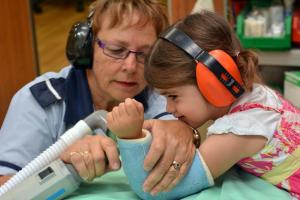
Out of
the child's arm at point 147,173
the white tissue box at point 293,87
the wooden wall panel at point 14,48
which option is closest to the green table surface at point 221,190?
the child's arm at point 147,173

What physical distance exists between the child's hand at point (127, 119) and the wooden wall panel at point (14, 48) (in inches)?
43.3

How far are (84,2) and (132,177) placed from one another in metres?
3.69

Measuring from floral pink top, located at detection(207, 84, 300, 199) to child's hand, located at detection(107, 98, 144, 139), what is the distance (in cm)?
23

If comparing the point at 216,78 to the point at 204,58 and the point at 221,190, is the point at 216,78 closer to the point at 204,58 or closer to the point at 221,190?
the point at 204,58

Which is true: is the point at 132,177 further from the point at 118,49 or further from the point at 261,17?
the point at 261,17

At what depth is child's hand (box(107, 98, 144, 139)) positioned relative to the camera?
0.88 metres

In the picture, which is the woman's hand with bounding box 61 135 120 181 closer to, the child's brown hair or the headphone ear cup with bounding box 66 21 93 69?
the child's brown hair

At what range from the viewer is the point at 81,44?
127 cm

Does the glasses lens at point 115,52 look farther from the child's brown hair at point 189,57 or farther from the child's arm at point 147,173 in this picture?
the child's arm at point 147,173

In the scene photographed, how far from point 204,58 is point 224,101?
0.10 m

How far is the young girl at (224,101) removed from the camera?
949 mm

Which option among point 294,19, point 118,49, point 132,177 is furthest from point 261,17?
point 132,177

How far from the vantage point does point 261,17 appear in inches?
81.7

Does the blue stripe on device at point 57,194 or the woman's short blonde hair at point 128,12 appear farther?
the woman's short blonde hair at point 128,12
